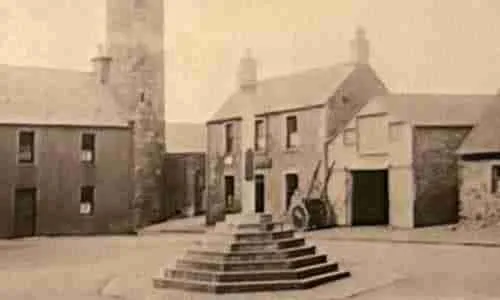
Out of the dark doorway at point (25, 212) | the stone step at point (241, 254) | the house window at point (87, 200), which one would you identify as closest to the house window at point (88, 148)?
the house window at point (87, 200)

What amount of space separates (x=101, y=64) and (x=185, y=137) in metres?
8.08

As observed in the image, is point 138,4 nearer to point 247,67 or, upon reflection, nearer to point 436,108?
point 247,67

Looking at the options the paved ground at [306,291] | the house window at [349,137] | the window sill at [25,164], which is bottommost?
the paved ground at [306,291]

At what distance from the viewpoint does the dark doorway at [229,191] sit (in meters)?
29.3

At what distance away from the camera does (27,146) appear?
85.7ft

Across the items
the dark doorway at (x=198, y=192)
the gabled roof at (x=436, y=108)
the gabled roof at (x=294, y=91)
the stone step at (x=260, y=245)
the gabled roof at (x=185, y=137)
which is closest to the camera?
the stone step at (x=260, y=245)

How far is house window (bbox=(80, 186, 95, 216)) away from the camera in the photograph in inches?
1062

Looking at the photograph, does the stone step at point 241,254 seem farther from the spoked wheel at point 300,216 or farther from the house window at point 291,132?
the house window at point 291,132

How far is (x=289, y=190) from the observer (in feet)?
88.0

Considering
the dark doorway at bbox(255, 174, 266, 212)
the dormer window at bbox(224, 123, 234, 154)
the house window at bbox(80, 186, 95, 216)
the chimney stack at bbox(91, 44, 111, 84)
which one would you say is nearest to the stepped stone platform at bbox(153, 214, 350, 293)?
the dark doorway at bbox(255, 174, 266, 212)

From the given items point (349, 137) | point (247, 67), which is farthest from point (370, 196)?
point (247, 67)

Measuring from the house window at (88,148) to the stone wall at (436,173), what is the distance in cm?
1092

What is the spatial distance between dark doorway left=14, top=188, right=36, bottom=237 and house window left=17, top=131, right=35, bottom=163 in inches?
39.3

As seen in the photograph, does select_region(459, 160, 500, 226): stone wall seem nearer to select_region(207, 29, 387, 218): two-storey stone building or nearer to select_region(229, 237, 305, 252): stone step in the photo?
select_region(207, 29, 387, 218): two-storey stone building
